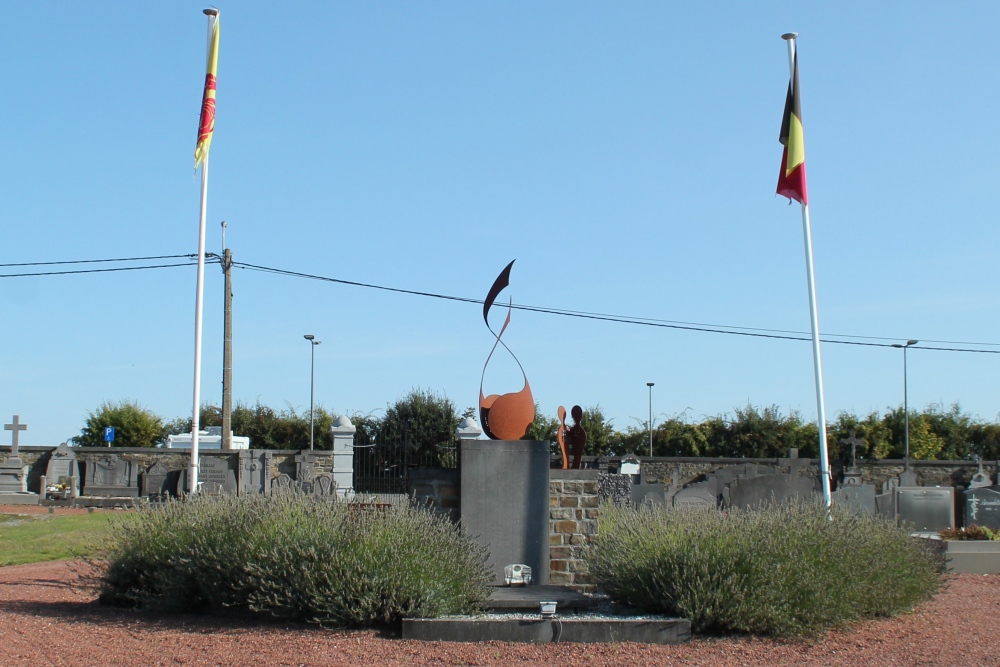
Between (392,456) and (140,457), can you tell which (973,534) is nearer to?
(392,456)

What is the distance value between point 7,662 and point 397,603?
256 cm

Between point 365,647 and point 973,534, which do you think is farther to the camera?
point 973,534

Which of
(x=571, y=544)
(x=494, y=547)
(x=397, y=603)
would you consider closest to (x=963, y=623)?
(x=571, y=544)

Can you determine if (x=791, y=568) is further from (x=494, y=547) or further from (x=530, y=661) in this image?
(x=494, y=547)

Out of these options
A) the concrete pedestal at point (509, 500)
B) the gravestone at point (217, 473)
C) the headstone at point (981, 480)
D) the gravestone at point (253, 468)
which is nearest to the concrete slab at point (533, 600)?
the concrete pedestal at point (509, 500)

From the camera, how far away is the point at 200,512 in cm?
861

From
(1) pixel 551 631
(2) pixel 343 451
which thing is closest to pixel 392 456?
(2) pixel 343 451

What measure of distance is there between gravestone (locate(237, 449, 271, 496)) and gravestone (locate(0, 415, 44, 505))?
5.06m

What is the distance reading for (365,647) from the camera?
21.5 ft

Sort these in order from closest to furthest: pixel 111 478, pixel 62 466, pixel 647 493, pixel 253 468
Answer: pixel 647 493, pixel 253 468, pixel 111 478, pixel 62 466

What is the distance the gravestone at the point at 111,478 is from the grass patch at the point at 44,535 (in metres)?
7.26

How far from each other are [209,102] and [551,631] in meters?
10.6

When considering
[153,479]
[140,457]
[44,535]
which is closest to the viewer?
[44,535]

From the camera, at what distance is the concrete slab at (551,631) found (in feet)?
22.3
